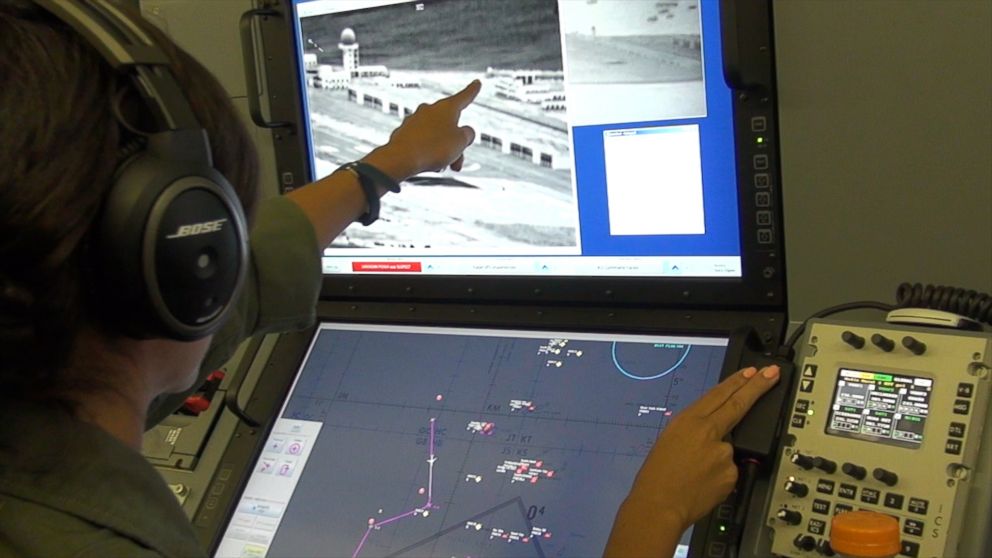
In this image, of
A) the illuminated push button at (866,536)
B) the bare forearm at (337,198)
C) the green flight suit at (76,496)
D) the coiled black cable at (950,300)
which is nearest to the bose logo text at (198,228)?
the green flight suit at (76,496)

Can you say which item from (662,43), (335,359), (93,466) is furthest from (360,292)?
(93,466)

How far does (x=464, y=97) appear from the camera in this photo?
1444mm

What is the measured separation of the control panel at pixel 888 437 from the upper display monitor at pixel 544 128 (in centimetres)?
27

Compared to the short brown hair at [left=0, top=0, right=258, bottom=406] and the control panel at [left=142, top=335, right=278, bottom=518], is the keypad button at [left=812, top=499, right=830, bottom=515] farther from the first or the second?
the control panel at [left=142, top=335, right=278, bottom=518]

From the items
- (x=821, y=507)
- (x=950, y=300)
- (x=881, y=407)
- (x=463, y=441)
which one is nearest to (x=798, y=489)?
(x=821, y=507)

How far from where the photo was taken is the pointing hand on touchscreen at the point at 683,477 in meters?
1.10

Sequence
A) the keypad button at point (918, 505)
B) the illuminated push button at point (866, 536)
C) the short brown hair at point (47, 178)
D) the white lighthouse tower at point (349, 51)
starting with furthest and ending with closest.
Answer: the white lighthouse tower at point (349, 51) → the keypad button at point (918, 505) → the illuminated push button at point (866, 536) → the short brown hair at point (47, 178)

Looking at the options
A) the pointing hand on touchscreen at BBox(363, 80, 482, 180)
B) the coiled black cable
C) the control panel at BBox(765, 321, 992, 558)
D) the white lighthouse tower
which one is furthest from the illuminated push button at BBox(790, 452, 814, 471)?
the white lighthouse tower

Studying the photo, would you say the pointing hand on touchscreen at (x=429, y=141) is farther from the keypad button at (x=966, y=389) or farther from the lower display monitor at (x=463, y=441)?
the keypad button at (x=966, y=389)

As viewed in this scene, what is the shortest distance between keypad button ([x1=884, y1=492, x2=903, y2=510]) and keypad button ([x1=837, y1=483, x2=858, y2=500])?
3 centimetres

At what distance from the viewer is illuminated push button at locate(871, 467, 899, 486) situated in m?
1.10

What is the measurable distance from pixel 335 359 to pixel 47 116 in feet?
3.42

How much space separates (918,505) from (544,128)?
74 centimetres

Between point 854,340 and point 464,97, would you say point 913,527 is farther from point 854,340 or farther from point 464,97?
point 464,97
